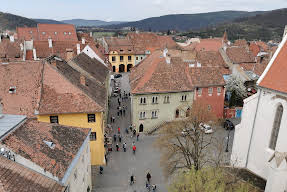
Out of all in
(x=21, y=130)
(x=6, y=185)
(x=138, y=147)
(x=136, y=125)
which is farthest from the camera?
(x=136, y=125)

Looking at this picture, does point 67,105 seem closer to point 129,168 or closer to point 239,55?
point 129,168

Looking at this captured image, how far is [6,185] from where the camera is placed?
11.7 meters

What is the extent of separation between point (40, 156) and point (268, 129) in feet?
63.0

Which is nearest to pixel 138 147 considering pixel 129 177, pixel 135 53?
pixel 129 177

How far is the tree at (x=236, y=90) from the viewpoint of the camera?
43906 millimetres

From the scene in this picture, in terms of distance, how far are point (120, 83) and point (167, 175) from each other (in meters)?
43.3

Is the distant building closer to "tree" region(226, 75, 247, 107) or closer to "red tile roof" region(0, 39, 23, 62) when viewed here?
"tree" region(226, 75, 247, 107)

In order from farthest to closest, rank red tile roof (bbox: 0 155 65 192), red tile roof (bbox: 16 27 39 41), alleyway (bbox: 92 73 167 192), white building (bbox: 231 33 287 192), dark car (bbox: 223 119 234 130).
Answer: red tile roof (bbox: 16 27 39 41) → dark car (bbox: 223 119 234 130) → alleyway (bbox: 92 73 167 192) → white building (bbox: 231 33 287 192) → red tile roof (bbox: 0 155 65 192)

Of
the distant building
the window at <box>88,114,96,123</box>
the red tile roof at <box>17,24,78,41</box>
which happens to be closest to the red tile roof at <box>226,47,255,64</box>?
the window at <box>88,114,96,123</box>

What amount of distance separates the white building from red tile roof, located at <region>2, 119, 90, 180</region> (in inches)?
584

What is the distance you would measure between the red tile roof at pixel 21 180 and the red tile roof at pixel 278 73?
18499 mm

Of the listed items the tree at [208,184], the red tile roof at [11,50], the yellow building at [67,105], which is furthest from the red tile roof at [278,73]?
the red tile roof at [11,50]

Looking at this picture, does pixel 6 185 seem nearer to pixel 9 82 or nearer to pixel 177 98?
pixel 9 82

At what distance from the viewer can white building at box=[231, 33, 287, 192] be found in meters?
19.0
